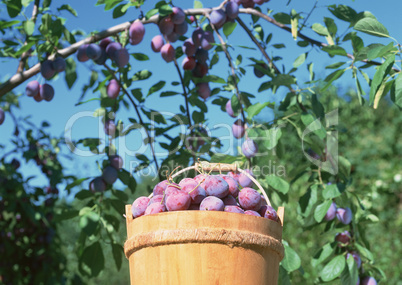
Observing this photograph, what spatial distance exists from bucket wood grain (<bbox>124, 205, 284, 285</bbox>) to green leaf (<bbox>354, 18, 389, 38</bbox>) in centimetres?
65

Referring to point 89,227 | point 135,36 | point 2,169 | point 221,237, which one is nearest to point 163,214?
point 221,237

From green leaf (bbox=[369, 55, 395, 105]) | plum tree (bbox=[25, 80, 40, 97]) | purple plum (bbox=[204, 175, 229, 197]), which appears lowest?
purple plum (bbox=[204, 175, 229, 197])

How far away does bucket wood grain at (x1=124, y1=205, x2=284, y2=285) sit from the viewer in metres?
0.94

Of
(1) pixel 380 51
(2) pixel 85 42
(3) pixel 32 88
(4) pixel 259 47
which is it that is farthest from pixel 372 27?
(3) pixel 32 88

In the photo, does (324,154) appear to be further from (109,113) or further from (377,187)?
(377,187)

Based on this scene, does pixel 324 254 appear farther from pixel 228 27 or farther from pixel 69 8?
pixel 69 8

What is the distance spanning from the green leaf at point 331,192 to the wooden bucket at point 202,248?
798mm

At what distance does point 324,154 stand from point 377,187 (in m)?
1.81

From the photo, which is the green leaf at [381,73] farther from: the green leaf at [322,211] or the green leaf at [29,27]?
the green leaf at [29,27]

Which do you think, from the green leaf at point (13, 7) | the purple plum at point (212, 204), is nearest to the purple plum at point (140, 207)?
the purple plum at point (212, 204)

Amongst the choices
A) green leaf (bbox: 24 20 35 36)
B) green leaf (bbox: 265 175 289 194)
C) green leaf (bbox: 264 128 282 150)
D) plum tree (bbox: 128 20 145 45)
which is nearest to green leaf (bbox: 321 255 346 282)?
green leaf (bbox: 265 175 289 194)

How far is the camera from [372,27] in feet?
4.35

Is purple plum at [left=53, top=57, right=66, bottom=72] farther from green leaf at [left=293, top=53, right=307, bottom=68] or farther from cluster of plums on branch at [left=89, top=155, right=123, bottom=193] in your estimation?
green leaf at [left=293, top=53, right=307, bottom=68]

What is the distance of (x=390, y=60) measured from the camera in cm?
125
